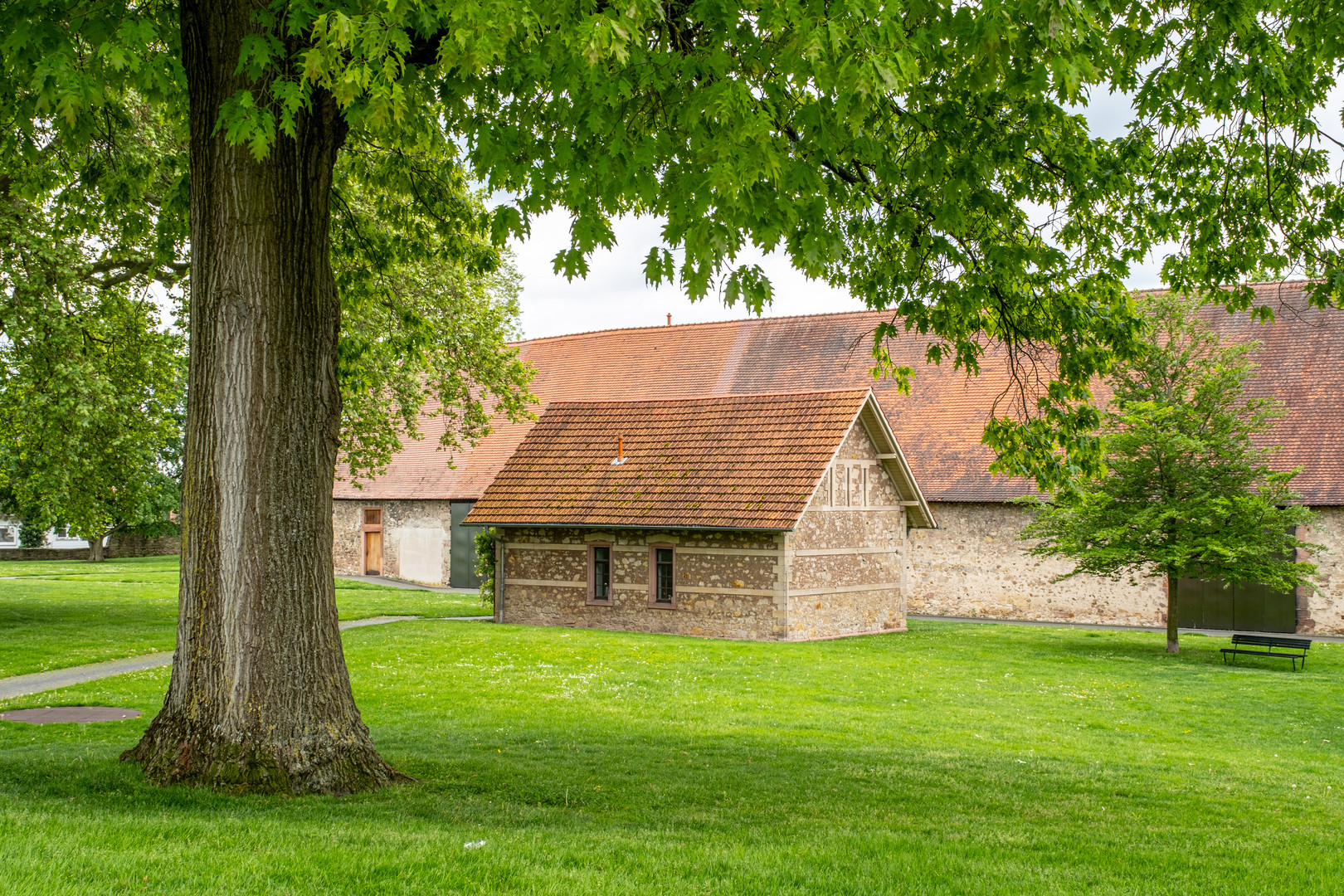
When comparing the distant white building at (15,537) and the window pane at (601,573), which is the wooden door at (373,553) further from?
the distant white building at (15,537)

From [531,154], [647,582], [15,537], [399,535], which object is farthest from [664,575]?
[15,537]

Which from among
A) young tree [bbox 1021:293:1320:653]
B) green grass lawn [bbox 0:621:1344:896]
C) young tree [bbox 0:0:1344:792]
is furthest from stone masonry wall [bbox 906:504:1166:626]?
young tree [bbox 0:0:1344:792]

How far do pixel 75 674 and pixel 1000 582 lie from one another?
21605 millimetres

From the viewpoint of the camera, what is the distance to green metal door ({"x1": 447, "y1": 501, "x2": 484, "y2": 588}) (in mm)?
37125

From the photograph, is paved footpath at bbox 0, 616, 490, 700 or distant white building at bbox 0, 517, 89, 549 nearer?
paved footpath at bbox 0, 616, 490, 700

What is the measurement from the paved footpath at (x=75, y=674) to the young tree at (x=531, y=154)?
24.6 ft

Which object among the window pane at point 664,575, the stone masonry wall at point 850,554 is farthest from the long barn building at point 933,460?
the window pane at point 664,575

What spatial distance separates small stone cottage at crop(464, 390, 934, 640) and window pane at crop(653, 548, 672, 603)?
3cm

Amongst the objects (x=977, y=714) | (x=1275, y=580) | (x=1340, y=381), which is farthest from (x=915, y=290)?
(x=1340, y=381)

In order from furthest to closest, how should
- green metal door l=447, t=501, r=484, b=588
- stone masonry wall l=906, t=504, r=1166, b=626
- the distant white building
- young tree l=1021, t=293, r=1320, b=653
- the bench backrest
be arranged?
the distant white building → green metal door l=447, t=501, r=484, b=588 → stone masonry wall l=906, t=504, r=1166, b=626 → young tree l=1021, t=293, r=1320, b=653 → the bench backrest

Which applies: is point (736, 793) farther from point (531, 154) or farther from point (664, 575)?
point (664, 575)

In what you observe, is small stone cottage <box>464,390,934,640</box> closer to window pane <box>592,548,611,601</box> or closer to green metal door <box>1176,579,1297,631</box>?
window pane <box>592,548,611,601</box>

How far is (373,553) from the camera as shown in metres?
40.4

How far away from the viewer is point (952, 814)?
7.62 meters
